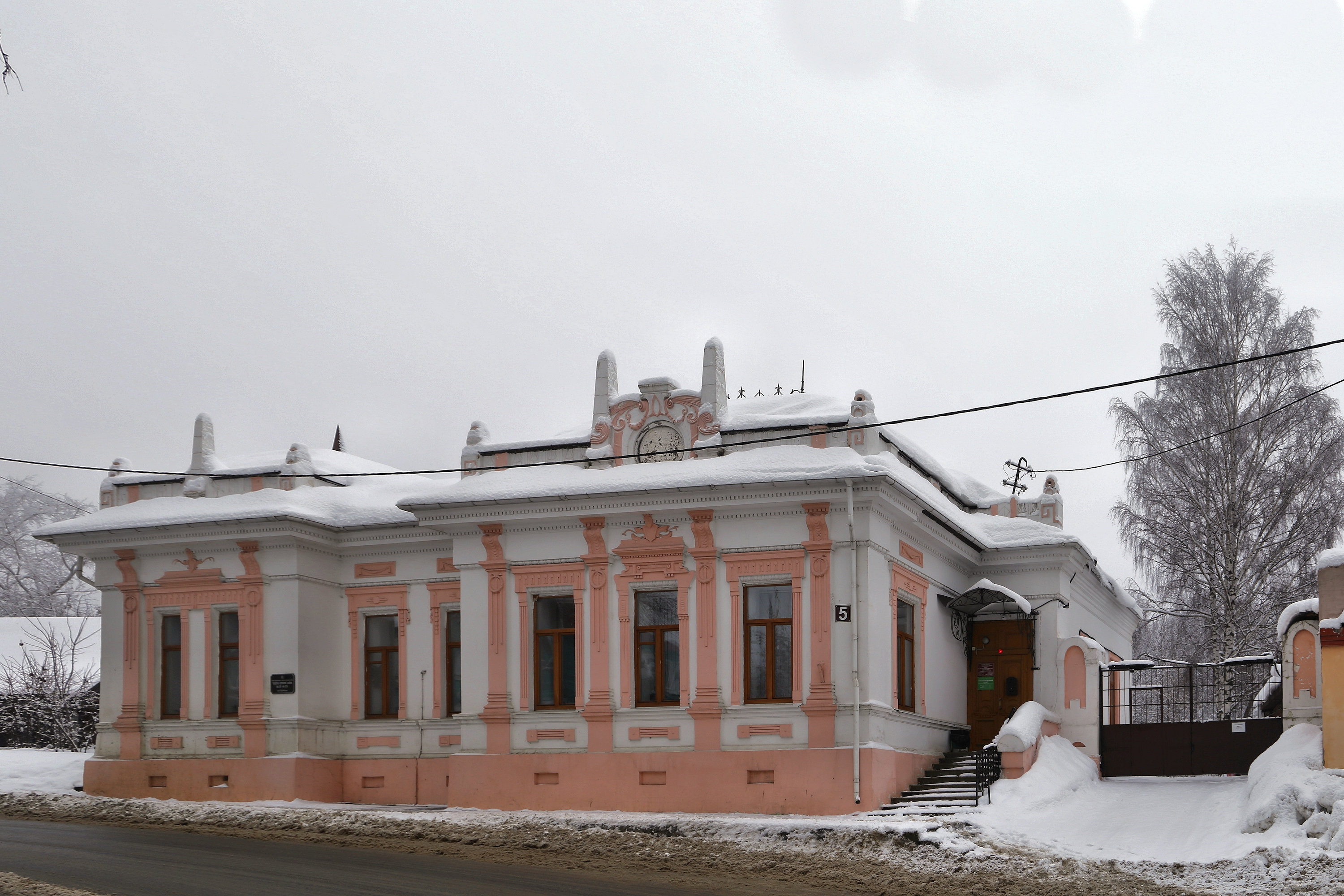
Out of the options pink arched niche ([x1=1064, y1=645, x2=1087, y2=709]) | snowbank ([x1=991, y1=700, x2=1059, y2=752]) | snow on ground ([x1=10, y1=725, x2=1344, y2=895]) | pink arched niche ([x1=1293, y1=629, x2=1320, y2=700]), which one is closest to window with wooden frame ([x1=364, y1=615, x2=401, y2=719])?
snow on ground ([x1=10, y1=725, x2=1344, y2=895])

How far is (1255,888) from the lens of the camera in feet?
44.1

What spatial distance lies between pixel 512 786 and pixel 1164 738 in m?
10.2

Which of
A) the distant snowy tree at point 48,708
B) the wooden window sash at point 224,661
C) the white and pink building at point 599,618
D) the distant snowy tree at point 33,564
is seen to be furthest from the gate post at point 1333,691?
the distant snowy tree at point 33,564

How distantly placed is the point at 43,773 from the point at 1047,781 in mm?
16790

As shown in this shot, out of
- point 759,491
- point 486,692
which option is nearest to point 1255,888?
point 759,491

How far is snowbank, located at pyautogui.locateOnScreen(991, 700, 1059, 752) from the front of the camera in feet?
66.2

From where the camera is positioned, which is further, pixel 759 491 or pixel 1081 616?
pixel 1081 616

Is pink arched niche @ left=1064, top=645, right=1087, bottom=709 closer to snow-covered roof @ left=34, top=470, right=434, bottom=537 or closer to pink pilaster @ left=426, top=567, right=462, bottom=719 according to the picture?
pink pilaster @ left=426, top=567, right=462, bottom=719

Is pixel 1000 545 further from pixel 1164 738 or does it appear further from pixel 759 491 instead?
pixel 759 491

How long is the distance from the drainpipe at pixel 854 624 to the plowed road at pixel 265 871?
5.41m

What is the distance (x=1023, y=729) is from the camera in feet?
67.4

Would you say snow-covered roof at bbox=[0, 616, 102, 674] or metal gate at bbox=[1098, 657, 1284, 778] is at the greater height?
snow-covered roof at bbox=[0, 616, 102, 674]

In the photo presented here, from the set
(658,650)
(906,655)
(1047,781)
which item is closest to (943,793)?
(1047,781)

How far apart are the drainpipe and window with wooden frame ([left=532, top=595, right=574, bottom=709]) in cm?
445
